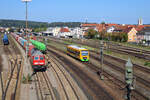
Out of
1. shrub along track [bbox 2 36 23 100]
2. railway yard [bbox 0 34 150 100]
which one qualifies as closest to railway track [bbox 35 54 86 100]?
railway yard [bbox 0 34 150 100]

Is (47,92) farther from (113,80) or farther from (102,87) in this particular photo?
(113,80)

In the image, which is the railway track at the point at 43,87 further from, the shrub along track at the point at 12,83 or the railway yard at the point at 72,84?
the shrub along track at the point at 12,83

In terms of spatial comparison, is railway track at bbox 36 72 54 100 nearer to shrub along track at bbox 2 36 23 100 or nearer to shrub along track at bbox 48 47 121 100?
shrub along track at bbox 2 36 23 100

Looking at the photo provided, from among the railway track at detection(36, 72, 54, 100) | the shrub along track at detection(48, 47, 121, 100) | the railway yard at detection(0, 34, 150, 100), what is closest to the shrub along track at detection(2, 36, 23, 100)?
the railway yard at detection(0, 34, 150, 100)

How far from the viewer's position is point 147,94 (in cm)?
2158

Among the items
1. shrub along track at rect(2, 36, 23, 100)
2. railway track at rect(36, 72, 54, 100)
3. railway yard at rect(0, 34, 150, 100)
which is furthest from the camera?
shrub along track at rect(2, 36, 23, 100)

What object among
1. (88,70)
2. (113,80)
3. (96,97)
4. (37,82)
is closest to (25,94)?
(37,82)

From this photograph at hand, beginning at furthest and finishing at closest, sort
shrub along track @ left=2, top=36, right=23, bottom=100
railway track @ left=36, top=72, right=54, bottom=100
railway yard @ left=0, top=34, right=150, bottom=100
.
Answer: shrub along track @ left=2, top=36, right=23, bottom=100 < railway yard @ left=0, top=34, right=150, bottom=100 < railway track @ left=36, top=72, right=54, bottom=100

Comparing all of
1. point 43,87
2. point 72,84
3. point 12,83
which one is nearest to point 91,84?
point 72,84

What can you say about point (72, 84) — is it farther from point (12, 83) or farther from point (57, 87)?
point (12, 83)

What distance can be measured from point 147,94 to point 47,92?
9.92m

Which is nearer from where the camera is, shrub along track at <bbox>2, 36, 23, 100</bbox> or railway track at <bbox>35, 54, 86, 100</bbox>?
railway track at <bbox>35, 54, 86, 100</bbox>

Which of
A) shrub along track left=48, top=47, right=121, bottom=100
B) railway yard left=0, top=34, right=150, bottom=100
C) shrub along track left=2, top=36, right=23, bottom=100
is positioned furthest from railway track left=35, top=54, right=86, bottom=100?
shrub along track left=2, top=36, right=23, bottom=100

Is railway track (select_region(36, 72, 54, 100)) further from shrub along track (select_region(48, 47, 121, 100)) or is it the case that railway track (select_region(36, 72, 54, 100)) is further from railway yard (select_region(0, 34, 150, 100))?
shrub along track (select_region(48, 47, 121, 100))
